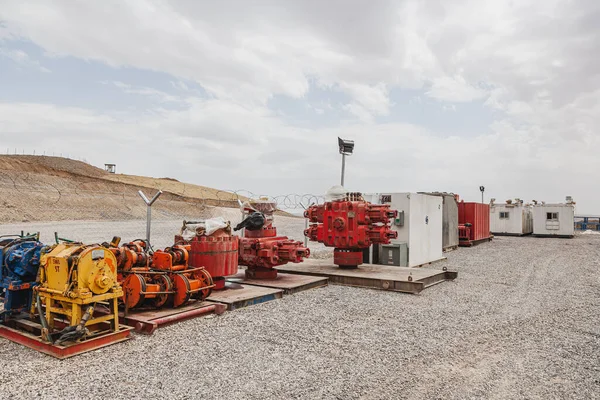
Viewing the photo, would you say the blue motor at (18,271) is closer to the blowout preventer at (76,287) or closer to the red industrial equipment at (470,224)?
the blowout preventer at (76,287)

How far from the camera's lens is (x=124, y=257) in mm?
5812

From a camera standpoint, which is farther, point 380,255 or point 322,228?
point 380,255

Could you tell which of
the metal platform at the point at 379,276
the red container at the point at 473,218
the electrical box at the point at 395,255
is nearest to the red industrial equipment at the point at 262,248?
the metal platform at the point at 379,276

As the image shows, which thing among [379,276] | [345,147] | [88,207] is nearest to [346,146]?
[345,147]

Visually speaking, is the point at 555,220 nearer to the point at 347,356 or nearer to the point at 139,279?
the point at 347,356

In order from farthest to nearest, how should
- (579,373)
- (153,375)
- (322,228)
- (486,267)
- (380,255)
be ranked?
(486,267) → (380,255) → (322,228) → (579,373) → (153,375)

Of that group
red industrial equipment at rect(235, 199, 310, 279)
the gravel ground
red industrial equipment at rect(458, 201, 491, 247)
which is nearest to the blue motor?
the gravel ground

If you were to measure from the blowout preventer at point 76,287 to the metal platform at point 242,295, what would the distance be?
1878 mm

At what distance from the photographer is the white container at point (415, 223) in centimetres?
1150

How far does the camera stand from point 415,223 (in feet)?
38.8

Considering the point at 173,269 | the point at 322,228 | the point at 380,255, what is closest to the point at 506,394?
the point at 173,269

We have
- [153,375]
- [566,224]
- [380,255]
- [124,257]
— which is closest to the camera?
[153,375]

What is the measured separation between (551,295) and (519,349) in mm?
4112

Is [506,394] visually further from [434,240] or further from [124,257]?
[434,240]
